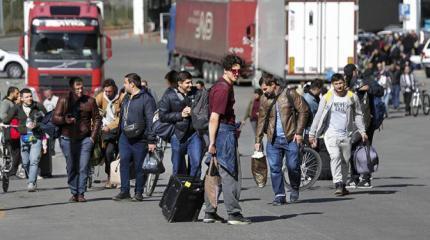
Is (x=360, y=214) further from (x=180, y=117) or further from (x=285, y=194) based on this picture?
(x=180, y=117)

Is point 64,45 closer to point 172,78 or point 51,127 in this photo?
point 51,127

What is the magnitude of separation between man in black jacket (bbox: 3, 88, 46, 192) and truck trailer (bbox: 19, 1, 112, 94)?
17869 millimetres

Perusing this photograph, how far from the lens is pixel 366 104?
57.4ft

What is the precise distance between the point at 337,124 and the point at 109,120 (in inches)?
147

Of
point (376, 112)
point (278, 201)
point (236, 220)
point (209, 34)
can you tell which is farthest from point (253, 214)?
point (209, 34)

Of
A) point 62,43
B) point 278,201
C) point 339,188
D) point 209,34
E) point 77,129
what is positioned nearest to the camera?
point 278,201

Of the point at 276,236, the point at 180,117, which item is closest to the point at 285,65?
the point at 180,117

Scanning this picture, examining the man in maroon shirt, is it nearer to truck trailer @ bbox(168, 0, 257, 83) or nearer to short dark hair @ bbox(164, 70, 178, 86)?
short dark hair @ bbox(164, 70, 178, 86)

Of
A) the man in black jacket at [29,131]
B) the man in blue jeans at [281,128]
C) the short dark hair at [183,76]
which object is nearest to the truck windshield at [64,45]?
the man in black jacket at [29,131]

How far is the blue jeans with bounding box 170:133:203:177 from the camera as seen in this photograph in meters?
15.0

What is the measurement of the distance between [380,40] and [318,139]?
3734cm

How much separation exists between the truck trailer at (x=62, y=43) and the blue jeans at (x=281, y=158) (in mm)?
22482

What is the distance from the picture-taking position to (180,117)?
15.1m

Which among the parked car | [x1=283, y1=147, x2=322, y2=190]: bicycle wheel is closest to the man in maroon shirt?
[x1=283, y1=147, x2=322, y2=190]: bicycle wheel
